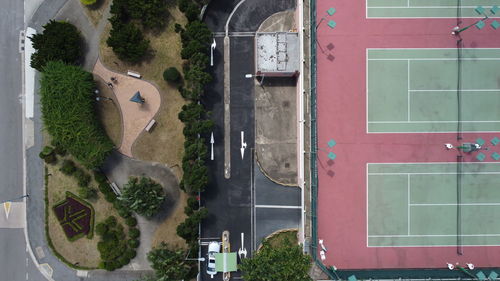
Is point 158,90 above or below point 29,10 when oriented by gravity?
below

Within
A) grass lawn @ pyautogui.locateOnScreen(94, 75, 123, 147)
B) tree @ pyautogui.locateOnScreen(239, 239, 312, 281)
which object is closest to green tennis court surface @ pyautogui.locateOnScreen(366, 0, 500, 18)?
tree @ pyautogui.locateOnScreen(239, 239, 312, 281)

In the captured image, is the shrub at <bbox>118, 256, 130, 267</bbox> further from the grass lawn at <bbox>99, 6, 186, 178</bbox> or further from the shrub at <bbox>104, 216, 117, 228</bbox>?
the grass lawn at <bbox>99, 6, 186, 178</bbox>

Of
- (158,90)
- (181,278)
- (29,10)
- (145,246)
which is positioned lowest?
(181,278)

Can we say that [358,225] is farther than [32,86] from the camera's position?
No

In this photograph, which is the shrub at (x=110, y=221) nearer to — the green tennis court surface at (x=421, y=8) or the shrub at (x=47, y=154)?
the shrub at (x=47, y=154)

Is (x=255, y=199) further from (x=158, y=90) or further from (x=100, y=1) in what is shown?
(x=100, y=1)

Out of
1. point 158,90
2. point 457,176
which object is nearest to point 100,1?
point 158,90

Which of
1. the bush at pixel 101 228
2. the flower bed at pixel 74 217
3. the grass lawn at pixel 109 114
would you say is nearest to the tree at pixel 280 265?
the bush at pixel 101 228
